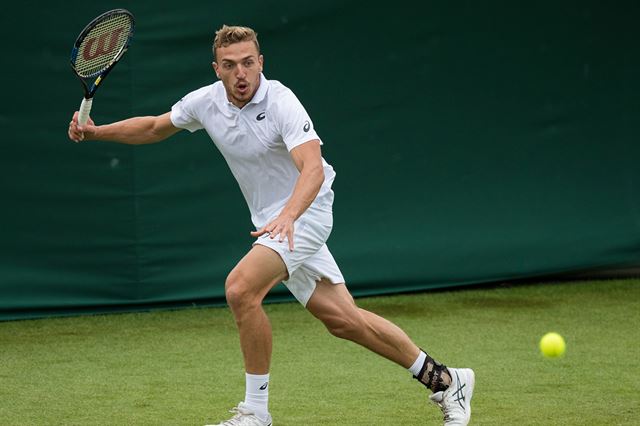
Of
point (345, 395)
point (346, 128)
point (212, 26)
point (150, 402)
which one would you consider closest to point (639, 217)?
point (346, 128)

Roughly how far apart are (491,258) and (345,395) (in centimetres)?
295

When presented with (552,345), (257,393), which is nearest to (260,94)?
(257,393)

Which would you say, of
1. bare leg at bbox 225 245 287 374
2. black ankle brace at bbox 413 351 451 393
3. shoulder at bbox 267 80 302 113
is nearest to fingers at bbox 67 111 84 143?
shoulder at bbox 267 80 302 113

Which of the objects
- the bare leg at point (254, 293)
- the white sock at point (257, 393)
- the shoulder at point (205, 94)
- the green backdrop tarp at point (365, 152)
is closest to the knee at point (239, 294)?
the bare leg at point (254, 293)

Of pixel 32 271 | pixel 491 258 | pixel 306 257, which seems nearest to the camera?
pixel 306 257

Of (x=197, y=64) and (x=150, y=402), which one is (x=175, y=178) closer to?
(x=197, y=64)

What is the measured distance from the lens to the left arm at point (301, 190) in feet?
14.4

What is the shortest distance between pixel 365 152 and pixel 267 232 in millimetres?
3515

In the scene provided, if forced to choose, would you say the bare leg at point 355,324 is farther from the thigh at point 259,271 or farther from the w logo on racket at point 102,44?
the w logo on racket at point 102,44

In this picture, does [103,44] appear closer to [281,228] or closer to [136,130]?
[136,130]

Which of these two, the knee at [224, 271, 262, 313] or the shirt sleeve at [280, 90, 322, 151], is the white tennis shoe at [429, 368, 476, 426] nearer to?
the knee at [224, 271, 262, 313]

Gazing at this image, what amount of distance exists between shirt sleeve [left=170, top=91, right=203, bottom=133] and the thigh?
669mm

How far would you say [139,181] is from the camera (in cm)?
748

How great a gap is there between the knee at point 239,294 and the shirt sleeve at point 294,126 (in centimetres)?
51
